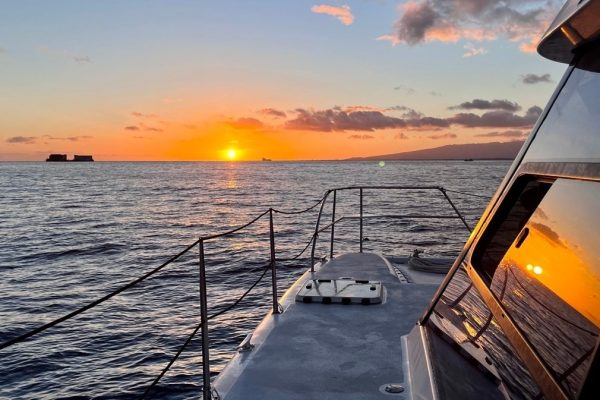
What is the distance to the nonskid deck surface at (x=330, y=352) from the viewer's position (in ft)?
12.5

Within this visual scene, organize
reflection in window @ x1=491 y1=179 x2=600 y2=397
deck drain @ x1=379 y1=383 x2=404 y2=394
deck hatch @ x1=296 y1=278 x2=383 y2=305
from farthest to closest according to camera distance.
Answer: deck hatch @ x1=296 y1=278 x2=383 y2=305 < deck drain @ x1=379 y1=383 x2=404 y2=394 < reflection in window @ x1=491 y1=179 x2=600 y2=397

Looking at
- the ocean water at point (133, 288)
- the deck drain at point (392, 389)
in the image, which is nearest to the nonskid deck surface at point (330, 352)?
the deck drain at point (392, 389)

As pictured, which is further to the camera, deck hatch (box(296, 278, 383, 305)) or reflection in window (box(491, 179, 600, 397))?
deck hatch (box(296, 278, 383, 305))

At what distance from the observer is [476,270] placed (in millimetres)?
2387

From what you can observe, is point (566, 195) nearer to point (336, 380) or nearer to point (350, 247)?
point (336, 380)

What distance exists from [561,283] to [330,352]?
334cm

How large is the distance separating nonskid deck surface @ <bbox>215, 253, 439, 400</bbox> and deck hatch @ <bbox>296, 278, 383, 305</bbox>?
84 millimetres

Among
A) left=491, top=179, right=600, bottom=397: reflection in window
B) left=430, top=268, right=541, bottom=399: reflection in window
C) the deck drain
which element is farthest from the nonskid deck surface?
left=491, top=179, right=600, bottom=397: reflection in window

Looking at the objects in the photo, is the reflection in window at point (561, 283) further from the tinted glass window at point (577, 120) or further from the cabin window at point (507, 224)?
the cabin window at point (507, 224)

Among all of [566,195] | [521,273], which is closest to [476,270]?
[521,273]

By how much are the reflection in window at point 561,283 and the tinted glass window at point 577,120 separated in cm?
11

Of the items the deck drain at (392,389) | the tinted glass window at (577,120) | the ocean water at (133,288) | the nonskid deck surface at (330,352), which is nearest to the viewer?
the tinted glass window at (577,120)

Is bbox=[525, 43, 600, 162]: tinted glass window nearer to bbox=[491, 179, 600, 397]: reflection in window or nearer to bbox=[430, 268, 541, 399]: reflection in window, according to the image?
bbox=[491, 179, 600, 397]: reflection in window

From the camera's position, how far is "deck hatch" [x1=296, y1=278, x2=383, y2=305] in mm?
5969
